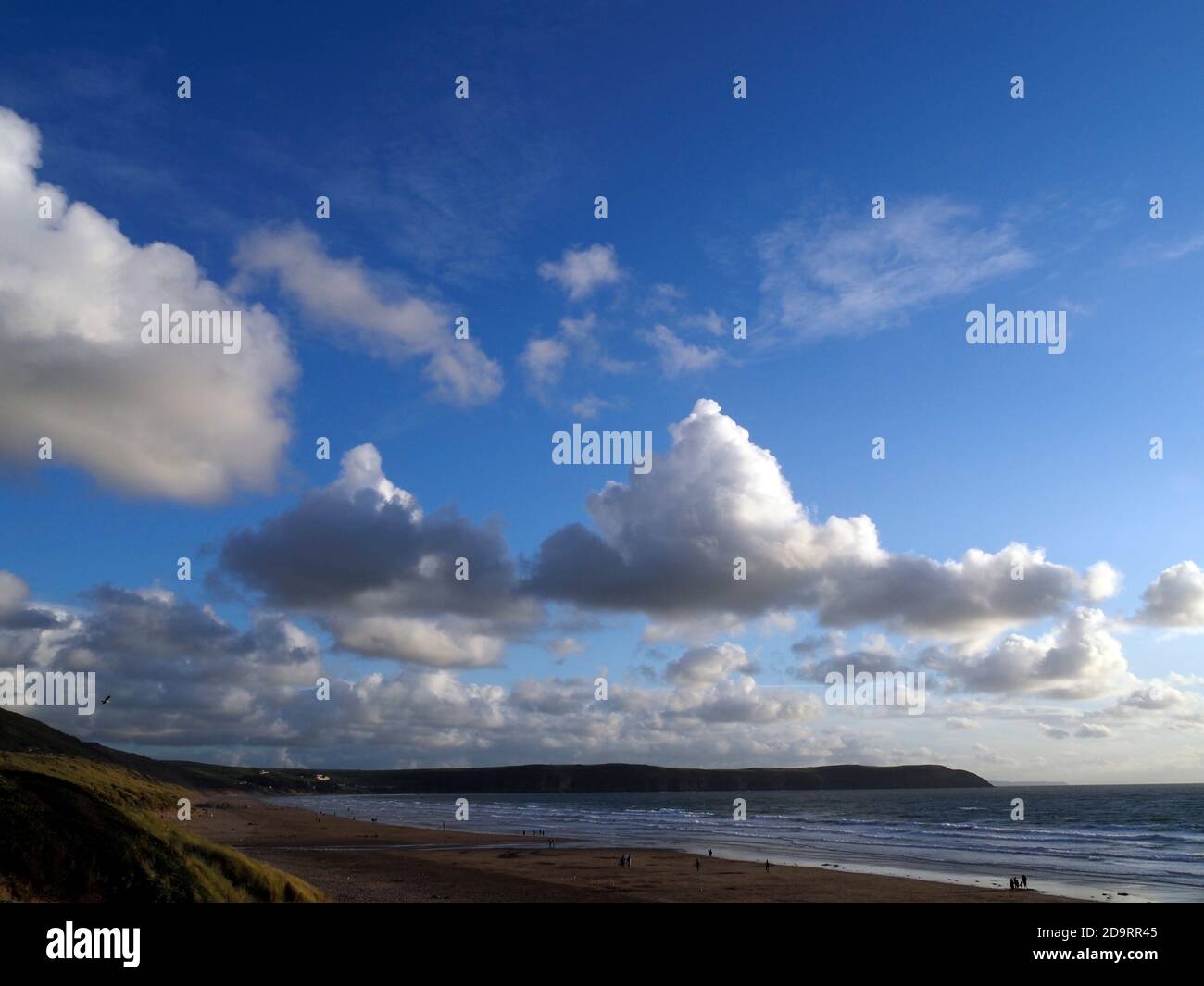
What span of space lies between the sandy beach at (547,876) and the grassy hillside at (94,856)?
31.9ft

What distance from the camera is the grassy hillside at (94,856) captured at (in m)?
18.8

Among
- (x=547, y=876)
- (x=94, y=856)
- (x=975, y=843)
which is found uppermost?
(x=94, y=856)

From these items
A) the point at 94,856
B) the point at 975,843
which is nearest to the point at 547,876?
the point at 94,856

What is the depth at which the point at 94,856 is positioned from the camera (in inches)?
777

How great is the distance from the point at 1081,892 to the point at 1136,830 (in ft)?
195

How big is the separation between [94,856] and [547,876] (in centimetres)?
3035

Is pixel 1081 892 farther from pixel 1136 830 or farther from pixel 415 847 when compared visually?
pixel 1136 830

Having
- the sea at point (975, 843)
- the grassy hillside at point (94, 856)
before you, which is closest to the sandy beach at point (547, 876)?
the sea at point (975, 843)

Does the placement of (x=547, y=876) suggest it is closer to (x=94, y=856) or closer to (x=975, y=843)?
(x=94, y=856)

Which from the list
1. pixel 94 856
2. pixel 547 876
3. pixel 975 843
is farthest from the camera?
pixel 975 843

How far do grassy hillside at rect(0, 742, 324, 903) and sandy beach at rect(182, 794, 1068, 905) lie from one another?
9.71m

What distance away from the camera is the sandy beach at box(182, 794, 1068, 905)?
37.1 meters

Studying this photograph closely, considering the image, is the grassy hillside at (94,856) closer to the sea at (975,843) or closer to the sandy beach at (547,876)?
the sandy beach at (547,876)
